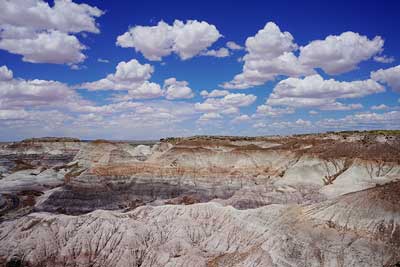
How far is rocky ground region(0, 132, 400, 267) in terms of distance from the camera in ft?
124

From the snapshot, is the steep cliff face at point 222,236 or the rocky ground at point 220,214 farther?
the rocky ground at point 220,214

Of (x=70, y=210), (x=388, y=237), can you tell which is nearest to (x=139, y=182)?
(x=70, y=210)

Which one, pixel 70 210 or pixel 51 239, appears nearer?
pixel 51 239

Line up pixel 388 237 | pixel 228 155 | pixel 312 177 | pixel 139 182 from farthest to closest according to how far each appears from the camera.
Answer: pixel 228 155 → pixel 139 182 → pixel 312 177 → pixel 388 237

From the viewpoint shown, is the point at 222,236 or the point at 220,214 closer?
the point at 222,236


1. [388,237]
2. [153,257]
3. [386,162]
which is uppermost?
[386,162]

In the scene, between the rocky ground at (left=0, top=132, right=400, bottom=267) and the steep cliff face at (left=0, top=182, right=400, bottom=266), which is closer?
the steep cliff face at (left=0, top=182, right=400, bottom=266)

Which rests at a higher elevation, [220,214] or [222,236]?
[220,214]

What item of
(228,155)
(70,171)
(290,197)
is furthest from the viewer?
(70,171)

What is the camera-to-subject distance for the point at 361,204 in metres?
40.3

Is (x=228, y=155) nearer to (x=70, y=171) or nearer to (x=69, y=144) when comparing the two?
(x=70, y=171)

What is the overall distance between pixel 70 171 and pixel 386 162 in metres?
73.2

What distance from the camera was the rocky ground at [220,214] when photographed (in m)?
37.9

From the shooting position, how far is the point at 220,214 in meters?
48.3
